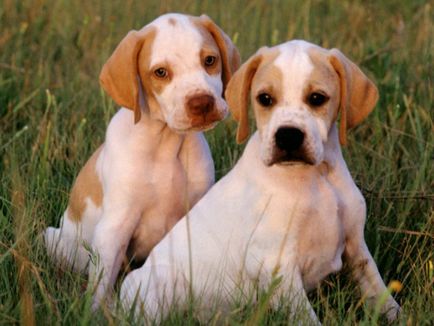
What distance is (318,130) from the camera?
213 inches

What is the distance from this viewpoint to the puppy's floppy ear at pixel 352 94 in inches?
217

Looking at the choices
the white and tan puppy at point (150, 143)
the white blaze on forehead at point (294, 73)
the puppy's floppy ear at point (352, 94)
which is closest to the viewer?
the white blaze on forehead at point (294, 73)

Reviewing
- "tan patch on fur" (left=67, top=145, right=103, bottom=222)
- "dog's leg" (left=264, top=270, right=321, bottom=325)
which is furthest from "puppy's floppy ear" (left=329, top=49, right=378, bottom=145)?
"tan patch on fur" (left=67, top=145, right=103, bottom=222)

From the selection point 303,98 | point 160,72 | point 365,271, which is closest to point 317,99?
point 303,98

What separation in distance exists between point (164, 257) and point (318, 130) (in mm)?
1265

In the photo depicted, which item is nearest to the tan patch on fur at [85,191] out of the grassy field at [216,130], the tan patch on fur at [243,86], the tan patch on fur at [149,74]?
the grassy field at [216,130]

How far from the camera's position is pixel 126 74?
6.36 metres

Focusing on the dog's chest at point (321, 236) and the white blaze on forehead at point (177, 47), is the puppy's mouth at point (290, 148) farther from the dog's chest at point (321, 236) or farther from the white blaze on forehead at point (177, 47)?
the white blaze on forehead at point (177, 47)

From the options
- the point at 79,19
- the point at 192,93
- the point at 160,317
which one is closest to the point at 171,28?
the point at 192,93

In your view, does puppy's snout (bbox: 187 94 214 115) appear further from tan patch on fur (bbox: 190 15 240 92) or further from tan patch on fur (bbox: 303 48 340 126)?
tan patch on fur (bbox: 303 48 340 126)

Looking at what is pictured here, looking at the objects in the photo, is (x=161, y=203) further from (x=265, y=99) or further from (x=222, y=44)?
(x=265, y=99)

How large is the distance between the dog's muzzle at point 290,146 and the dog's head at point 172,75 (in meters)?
0.96

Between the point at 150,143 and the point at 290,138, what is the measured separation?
1.47 m

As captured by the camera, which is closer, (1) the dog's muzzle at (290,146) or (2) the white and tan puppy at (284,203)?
(1) the dog's muzzle at (290,146)
